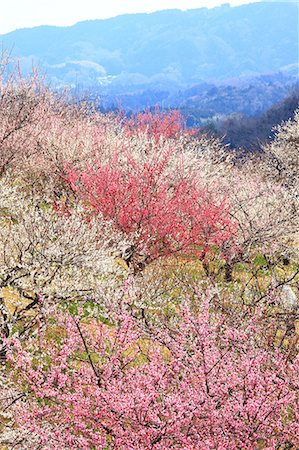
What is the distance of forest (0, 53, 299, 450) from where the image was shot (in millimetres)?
6820

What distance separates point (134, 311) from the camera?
492 inches

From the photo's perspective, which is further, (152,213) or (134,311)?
(152,213)

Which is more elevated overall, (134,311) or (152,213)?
(152,213)

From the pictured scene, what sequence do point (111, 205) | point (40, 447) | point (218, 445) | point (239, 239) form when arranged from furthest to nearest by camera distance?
point (239, 239) < point (111, 205) < point (40, 447) < point (218, 445)

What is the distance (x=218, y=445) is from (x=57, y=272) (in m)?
5.85

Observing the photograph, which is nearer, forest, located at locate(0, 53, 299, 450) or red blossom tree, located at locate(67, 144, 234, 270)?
forest, located at locate(0, 53, 299, 450)

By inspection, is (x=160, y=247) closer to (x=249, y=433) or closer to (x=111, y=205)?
(x=111, y=205)

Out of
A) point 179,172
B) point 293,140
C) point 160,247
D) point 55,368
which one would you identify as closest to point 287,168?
point 293,140

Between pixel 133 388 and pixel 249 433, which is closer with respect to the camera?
pixel 249 433

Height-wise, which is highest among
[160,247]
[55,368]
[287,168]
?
[55,368]

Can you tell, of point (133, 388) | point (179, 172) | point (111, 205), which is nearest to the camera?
point (133, 388)

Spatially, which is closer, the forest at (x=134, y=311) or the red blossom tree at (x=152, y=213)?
the forest at (x=134, y=311)

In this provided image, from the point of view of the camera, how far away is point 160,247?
16.9 metres

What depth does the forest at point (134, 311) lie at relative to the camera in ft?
22.4
